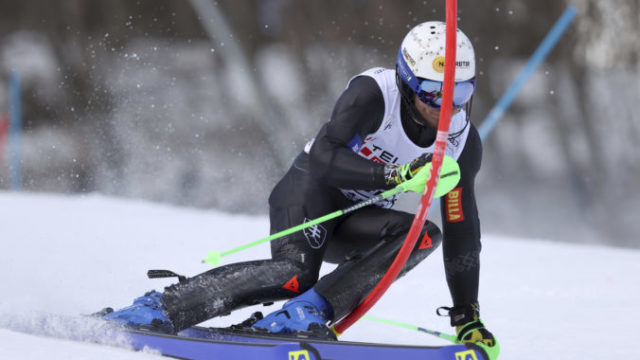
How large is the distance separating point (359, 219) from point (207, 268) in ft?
7.24

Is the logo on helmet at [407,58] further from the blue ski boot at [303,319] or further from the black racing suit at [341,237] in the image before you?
the blue ski boot at [303,319]

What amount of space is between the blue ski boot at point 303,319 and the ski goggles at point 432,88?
726 mm

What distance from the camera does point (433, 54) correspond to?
2.61 meters

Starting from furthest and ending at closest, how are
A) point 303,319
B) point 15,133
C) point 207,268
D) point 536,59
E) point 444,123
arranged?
point 15,133 → point 536,59 → point 207,268 → point 303,319 → point 444,123

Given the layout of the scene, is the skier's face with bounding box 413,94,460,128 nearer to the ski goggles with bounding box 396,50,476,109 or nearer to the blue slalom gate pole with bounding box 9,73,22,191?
the ski goggles with bounding box 396,50,476,109

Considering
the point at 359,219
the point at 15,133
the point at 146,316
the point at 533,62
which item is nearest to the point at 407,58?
the point at 359,219

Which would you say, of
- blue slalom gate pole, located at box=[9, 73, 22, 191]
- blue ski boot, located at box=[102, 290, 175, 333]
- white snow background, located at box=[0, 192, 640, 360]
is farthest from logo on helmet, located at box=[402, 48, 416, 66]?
blue slalom gate pole, located at box=[9, 73, 22, 191]

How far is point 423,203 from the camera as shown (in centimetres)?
246

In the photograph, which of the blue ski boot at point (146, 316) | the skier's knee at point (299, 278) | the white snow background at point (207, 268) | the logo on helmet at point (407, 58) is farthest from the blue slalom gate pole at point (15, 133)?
the logo on helmet at point (407, 58)

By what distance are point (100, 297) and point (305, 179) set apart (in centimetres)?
144

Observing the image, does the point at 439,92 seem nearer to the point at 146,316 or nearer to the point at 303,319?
the point at 303,319

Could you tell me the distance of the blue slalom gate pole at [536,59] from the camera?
7645 millimetres

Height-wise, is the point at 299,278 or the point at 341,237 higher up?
the point at 341,237

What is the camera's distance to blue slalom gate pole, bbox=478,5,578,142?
7.64 metres
